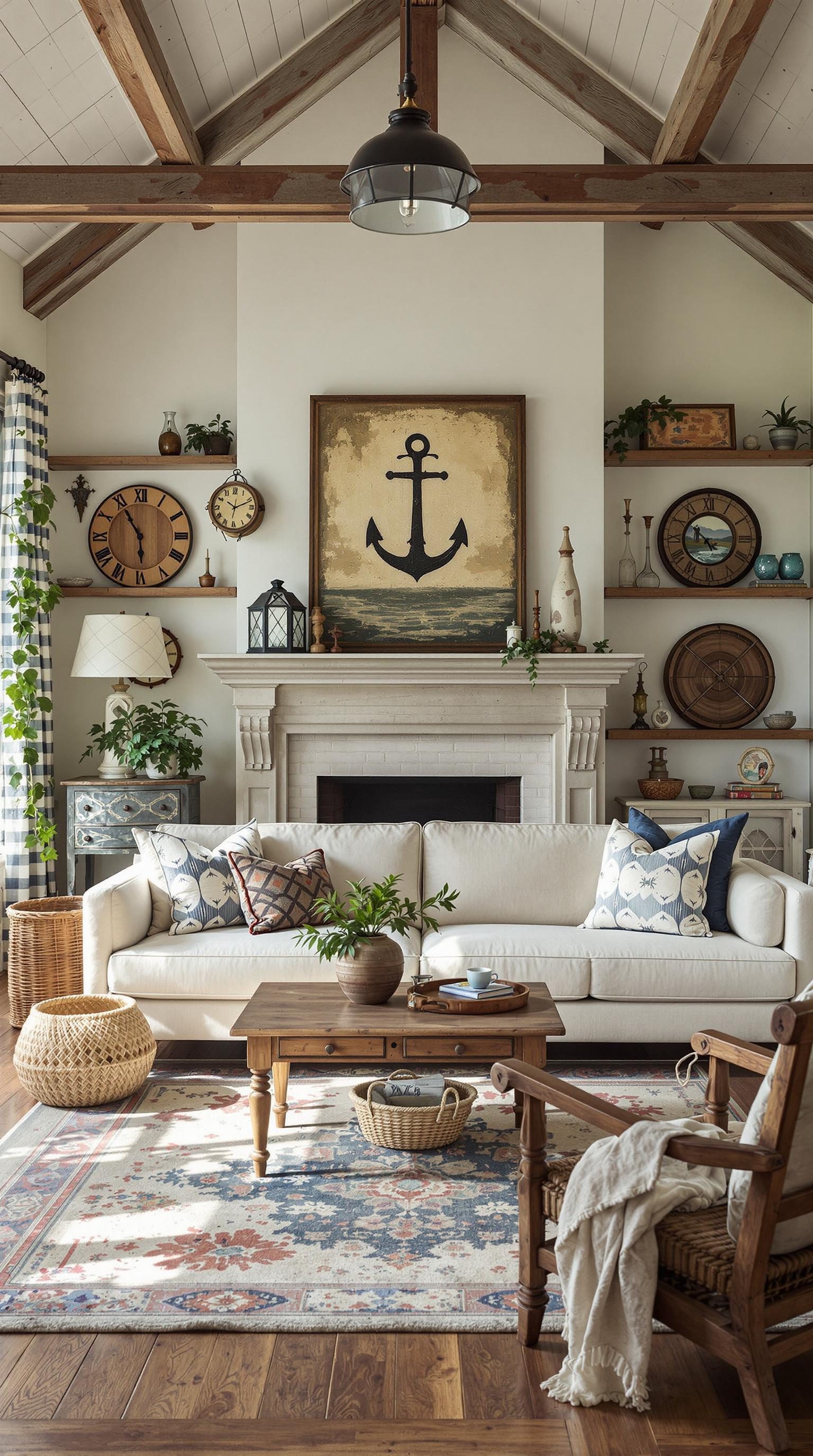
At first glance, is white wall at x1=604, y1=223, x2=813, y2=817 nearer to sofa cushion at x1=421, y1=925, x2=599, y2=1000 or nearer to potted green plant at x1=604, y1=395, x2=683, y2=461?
potted green plant at x1=604, y1=395, x2=683, y2=461

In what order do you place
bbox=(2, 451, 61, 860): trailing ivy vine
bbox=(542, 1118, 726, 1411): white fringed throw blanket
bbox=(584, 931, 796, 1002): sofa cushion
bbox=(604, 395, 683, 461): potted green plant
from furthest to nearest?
bbox=(604, 395, 683, 461): potted green plant → bbox=(2, 451, 61, 860): trailing ivy vine → bbox=(584, 931, 796, 1002): sofa cushion → bbox=(542, 1118, 726, 1411): white fringed throw blanket

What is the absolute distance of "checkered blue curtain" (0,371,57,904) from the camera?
560 cm

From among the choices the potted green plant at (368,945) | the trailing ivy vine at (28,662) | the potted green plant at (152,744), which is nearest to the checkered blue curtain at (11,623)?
the trailing ivy vine at (28,662)

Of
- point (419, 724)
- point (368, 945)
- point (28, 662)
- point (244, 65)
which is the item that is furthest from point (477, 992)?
point (244, 65)

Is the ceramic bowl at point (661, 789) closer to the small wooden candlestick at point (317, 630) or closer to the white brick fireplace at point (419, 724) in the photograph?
the white brick fireplace at point (419, 724)

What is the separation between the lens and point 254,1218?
2943 mm

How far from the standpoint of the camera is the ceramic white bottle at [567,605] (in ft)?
19.1

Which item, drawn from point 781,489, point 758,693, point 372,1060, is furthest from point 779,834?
point 372,1060

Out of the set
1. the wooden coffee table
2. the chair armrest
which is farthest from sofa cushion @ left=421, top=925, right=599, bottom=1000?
the chair armrest

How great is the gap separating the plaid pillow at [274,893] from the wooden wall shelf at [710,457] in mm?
3075

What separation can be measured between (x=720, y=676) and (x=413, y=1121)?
12.7 ft

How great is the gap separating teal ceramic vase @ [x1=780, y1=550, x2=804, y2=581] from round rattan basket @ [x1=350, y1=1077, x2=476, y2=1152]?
12.9ft

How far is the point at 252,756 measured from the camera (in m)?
5.95

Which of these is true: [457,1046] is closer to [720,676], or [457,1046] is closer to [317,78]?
[720,676]
